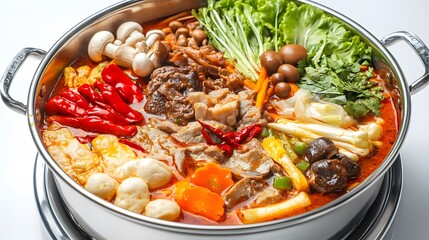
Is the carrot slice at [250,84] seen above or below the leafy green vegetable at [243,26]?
below

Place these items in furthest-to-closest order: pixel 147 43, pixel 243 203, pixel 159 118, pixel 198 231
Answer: pixel 147 43 < pixel 159 118 < pixel 243 203 < pixel 198 231

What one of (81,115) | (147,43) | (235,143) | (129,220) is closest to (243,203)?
(235,143)

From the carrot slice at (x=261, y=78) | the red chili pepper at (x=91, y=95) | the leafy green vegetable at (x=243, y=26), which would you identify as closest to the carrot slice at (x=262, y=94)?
the carrot slice at (x=261, y=78)

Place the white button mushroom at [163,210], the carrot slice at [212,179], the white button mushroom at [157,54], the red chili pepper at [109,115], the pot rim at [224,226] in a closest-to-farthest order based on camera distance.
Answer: the pot rim at [224,226]
the white button mushroom at [163,210]
the carrot slice at [212,179]
the red chili pepper at [109,115]
the white button mushroom at [157,54]

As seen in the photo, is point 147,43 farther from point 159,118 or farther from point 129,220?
point 129,220

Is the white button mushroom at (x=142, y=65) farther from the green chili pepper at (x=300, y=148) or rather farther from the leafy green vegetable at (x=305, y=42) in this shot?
the green chili pepper at (x=300, y=148)

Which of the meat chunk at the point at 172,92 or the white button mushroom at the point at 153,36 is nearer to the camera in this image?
the meat chunk at the point at 172,92

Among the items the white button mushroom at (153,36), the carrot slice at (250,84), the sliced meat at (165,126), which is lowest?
the sliced meat at (165,126)
